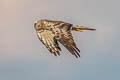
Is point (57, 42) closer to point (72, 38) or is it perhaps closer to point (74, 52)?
point (72, 38)

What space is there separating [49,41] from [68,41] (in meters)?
2.58

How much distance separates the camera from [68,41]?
40812 mm

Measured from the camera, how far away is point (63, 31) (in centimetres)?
4312

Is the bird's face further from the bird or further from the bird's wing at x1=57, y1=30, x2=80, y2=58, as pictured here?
the bird's wing at x1=57, y1=30, x2=80, y2=58

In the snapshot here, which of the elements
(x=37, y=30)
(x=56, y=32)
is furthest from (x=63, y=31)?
(x=37, y=30)

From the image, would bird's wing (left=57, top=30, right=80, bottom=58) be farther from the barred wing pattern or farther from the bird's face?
the bird's face

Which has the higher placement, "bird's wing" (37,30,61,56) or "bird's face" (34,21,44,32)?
"bird's face" (34,21,44,32)

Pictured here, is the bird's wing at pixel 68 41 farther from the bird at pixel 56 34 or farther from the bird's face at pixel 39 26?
the bird's face at pixel 39 26

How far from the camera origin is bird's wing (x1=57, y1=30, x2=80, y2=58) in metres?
38.6

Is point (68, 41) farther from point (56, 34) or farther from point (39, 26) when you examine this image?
point (39, 26)

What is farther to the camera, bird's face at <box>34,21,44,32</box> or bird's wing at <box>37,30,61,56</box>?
bird's face at <box>34,21,44,32</box>

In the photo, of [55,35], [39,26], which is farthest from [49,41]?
[39,26]

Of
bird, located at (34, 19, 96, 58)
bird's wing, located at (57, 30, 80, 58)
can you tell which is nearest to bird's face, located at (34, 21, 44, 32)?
bird, located at (34, 19, 96, 58)

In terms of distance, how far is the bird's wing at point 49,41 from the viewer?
41.0 m
